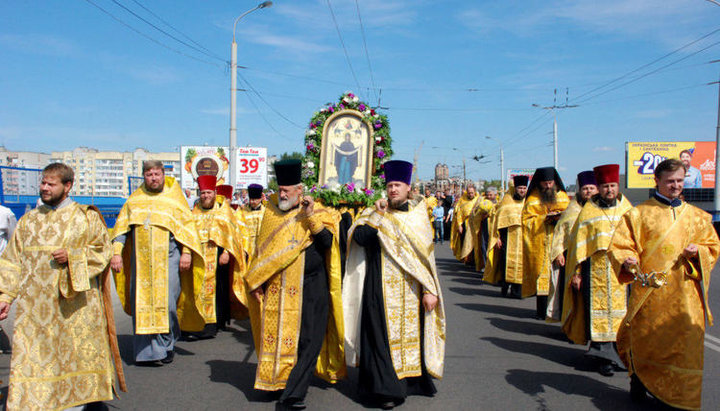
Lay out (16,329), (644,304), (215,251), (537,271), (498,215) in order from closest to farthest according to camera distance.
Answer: (16,329) < (644,304) < (215,251) < (537,271) < (498,215)

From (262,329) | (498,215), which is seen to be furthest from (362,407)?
(498,215)

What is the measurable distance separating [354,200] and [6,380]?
4.60 m

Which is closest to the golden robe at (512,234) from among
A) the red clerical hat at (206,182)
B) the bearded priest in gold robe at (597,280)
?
the bearded priest in gold robe at (597,280)

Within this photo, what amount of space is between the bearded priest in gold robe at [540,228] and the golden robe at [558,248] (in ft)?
4.83

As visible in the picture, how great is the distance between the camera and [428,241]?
527 centimetres

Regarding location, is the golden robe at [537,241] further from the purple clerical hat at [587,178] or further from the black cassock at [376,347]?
the black cassock at [376,347]

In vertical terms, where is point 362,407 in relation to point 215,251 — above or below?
below

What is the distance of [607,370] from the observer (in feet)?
19.8

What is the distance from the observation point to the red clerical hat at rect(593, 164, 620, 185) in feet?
20.3

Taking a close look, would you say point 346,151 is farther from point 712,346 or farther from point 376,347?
point 712,346

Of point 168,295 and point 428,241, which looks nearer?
point 428,241

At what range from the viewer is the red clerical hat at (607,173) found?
6184 millimetres

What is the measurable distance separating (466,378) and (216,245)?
12.7 feet

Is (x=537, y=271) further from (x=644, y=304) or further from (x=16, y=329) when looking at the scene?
(x=16, y=329)
